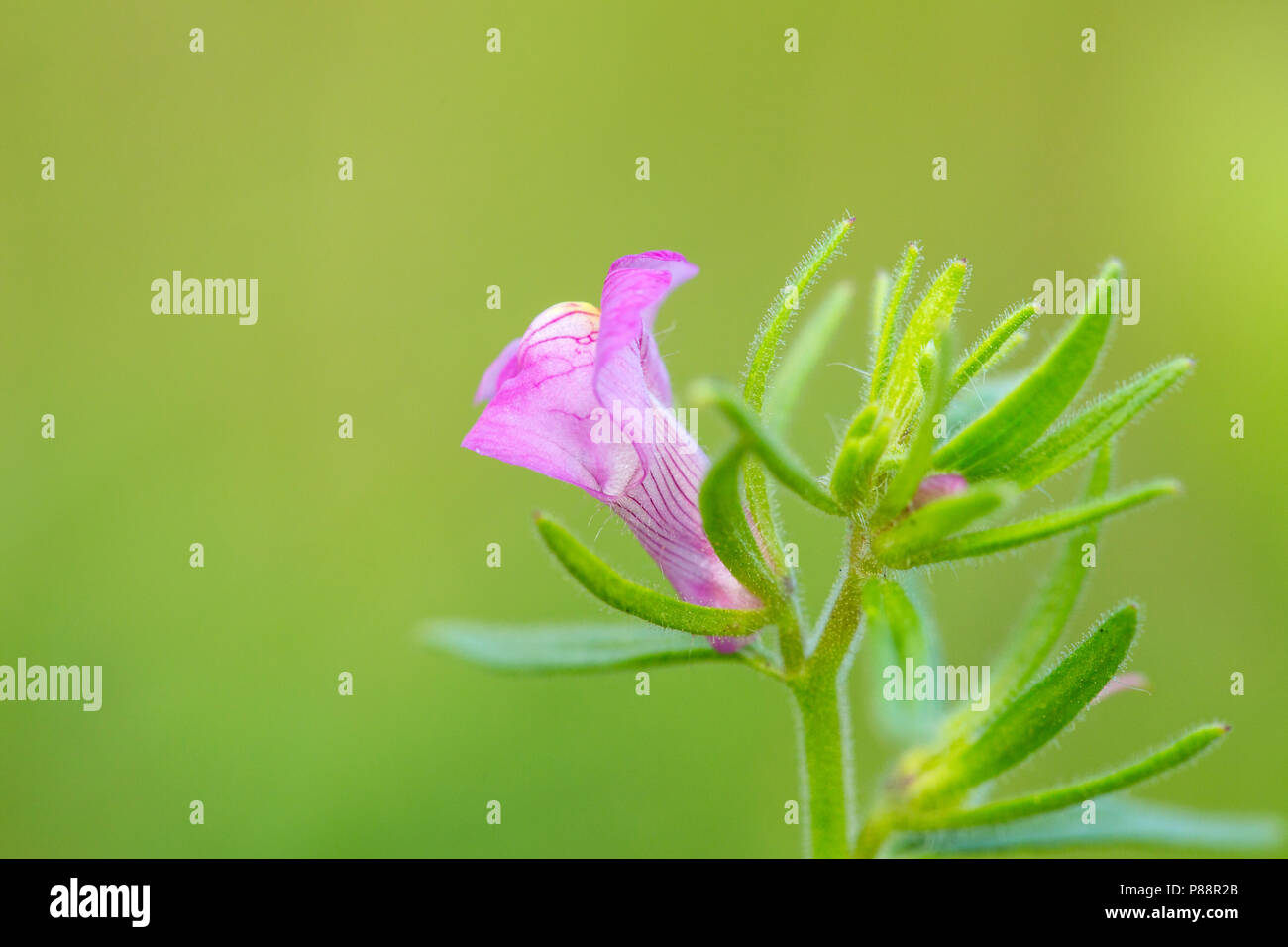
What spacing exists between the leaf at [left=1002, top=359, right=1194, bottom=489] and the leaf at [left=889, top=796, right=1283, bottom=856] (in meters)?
0.72

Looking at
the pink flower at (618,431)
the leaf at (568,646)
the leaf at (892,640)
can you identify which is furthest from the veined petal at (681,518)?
the leaf at (892,640)

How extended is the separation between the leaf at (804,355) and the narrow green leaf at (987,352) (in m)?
0.56

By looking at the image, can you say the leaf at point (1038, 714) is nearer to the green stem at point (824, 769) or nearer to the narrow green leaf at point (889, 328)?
the green stem at point (824, 769)

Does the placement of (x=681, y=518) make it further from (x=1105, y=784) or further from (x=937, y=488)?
(x=1105, y=784)

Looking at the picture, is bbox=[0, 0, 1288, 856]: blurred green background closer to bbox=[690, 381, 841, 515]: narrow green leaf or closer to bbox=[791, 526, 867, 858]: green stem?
bbox=[791, 526, 867, 858]: green stem

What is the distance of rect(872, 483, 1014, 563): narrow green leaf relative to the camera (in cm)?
181

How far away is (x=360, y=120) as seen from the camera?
24.6 feet

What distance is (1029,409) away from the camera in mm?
2080

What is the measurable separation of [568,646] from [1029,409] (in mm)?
1048

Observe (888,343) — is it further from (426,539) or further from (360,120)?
(360,120)

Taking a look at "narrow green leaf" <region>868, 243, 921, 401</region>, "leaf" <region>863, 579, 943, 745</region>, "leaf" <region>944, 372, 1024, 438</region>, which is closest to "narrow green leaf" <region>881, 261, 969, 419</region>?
"narrow green leaf" <region>868, 243, 921, 401</region>

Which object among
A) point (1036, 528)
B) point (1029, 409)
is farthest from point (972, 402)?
point (1036, 528)

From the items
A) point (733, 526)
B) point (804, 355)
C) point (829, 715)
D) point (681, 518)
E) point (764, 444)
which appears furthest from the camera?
point (804, 355)
